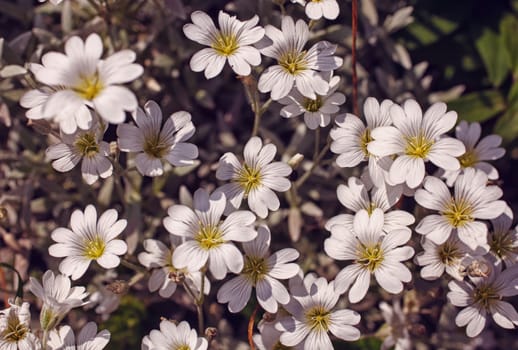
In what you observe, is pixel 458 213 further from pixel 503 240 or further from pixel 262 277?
pixel 262 277

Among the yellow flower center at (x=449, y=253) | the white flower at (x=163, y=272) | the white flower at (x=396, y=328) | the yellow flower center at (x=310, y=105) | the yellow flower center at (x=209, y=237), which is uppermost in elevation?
the yellow flower center at (x=310, y=105)

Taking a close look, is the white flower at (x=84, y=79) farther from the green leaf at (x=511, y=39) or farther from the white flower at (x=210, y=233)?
the green leaf at (x=511, y=39)

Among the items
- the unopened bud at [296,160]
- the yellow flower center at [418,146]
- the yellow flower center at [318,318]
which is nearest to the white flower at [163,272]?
the yellow flower center at [318,318]

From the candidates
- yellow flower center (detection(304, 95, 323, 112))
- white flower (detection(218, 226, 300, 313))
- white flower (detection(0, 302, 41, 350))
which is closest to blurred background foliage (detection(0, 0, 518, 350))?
yellow flower center (detection(304, 95, 323, 112))

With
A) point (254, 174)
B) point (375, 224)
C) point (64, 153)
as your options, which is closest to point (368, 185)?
point (375, 224)

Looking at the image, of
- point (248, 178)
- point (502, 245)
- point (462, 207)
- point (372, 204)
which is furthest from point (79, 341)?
point (502, 245)

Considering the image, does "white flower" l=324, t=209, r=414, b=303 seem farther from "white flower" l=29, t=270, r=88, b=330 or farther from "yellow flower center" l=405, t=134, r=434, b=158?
"white flower" l=29, t=270, r=88, b=330
